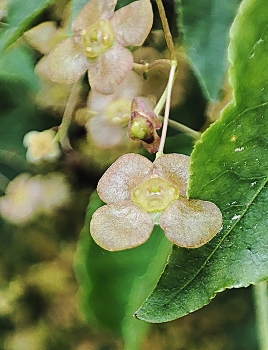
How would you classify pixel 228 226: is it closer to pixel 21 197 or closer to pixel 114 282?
pixel 114 282

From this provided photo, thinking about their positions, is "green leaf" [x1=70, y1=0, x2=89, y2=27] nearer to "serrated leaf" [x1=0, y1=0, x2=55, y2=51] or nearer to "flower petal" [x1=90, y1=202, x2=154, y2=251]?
"serrated leaf" [x1=0, y1=0, x2=55, y2=51]

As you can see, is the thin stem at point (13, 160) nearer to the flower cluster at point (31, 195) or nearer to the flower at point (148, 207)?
the flower cluster at point (31, 195)

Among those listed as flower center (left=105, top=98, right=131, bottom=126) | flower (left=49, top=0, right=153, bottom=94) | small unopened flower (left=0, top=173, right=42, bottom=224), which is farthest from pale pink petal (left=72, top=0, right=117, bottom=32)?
small unopened flower (left=0, top=173, right=42, bottom=224)

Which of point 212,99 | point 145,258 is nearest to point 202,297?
point 212,99

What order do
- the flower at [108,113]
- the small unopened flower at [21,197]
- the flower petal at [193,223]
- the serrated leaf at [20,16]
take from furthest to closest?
the small unopened flower at [21,197], the flower at [108,113], the serrated leaf at [20,16], the flower petal at [193,223]

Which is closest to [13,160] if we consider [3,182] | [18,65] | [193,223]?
[3,182]

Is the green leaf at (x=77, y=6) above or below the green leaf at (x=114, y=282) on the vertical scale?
above

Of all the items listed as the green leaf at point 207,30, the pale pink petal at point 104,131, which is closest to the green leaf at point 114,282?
the pale pink petal at point 104,131
